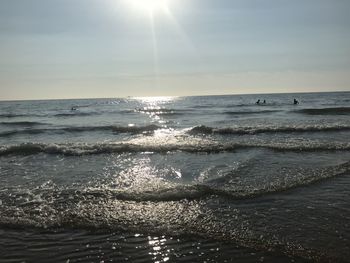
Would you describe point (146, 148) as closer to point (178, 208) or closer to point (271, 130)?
point (178, 208)

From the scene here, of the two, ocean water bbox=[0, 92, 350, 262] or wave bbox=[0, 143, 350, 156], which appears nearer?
ocean water bbox=[0, 92, 350, 262]

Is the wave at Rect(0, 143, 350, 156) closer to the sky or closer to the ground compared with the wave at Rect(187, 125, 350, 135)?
closer to the ground

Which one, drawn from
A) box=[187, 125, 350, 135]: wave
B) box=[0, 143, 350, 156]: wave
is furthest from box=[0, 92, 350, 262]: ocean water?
box=[187, 125, 350, 135]: wave

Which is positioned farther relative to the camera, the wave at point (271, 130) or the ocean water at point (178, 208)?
the wave at point (271, 130)

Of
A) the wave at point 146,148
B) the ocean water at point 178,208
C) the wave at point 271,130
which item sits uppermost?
the wave at point 271,130

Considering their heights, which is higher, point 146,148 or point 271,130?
point 271,130

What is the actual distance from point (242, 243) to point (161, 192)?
334 centimetres

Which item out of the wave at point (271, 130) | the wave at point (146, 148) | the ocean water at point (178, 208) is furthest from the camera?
the wave at point (271, 130)

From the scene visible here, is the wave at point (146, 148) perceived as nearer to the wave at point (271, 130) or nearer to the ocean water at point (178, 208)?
the ocean water at point (178, 208)

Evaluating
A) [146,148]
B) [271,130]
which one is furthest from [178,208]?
[271,130]

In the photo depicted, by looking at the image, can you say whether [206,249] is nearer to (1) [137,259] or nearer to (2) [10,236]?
(1) [137,259]

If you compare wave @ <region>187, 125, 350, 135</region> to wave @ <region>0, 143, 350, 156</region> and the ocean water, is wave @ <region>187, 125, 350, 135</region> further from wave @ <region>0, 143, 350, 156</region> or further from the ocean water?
the ocean water

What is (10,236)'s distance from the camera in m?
6.51

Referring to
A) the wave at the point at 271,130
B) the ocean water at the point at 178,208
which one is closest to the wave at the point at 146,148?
the ocean water at the point at 178,208
